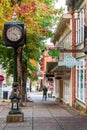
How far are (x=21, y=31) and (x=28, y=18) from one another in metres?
11.6

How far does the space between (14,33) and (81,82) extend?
35.7 ft

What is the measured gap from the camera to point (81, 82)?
27891 mm

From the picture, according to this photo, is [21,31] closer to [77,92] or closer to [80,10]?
[80,10]

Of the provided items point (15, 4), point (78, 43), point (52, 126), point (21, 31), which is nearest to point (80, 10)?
point (78, 43)

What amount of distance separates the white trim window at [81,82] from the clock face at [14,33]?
8607mm

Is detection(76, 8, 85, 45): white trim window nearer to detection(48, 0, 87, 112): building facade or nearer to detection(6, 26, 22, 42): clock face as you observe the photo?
detection(48, 0, 87, 112): building facade

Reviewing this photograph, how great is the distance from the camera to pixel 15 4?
30109 mm

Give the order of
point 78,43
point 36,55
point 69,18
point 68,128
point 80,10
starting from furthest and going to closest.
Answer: point 36,55, point 69,18, point 78,43, point 80,10, point 68,128

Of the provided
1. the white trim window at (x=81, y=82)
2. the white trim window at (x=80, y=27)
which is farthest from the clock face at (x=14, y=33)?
the white trim window at (x=80, y=27)

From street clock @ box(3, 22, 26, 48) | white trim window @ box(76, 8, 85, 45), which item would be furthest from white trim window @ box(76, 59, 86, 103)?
street clock @ box(3, 22, 26, 48)

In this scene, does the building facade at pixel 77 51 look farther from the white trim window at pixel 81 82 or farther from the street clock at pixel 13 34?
the street clock at pixel 13 34

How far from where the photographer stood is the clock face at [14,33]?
704 inches

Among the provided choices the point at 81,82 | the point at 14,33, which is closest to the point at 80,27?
the point at 81,82

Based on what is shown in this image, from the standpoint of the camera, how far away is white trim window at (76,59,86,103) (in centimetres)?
2598
